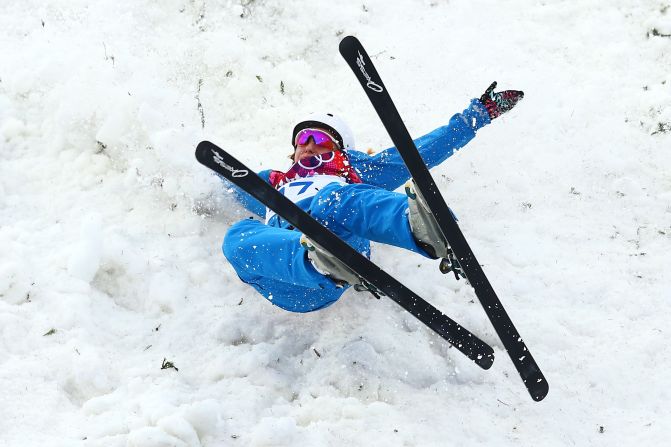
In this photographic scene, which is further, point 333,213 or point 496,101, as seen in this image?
point 496,101

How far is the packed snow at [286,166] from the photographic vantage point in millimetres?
3336

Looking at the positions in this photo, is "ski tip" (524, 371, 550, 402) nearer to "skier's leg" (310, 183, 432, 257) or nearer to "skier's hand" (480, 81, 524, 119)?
"skier's leg" (310, 183, 432, 257)

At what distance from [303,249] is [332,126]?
68.4 inches

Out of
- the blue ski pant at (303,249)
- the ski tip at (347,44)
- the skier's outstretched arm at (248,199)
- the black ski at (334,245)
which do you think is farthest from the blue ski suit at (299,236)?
the ski tip at (347,44)

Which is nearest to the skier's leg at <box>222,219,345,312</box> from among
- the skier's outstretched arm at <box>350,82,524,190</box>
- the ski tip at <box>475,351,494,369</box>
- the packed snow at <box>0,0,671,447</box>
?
the packed snow at <box>0,0,671,447</box>

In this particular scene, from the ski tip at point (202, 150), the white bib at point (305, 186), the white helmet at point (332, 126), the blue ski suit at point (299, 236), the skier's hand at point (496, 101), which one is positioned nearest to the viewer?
the ski tip at point (202, 150)

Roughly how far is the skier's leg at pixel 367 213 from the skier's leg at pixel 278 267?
0.26 metres

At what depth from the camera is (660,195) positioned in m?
4.65

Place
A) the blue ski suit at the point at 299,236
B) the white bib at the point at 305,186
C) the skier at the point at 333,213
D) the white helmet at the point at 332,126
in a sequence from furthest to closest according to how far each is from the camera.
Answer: the white helmet at the point at 332,126, the white bib at the point at 305,186, the blue ski suit at the point at 299,236, the skier at the point at 333,213

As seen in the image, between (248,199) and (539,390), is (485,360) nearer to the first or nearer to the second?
(539,390)

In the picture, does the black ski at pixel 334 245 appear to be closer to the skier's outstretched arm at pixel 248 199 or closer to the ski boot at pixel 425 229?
the ski boot at pixel 425 229

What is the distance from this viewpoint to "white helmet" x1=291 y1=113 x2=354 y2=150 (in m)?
4.79

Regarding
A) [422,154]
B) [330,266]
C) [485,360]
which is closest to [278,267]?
[330,266]

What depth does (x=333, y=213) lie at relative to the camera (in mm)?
3670
